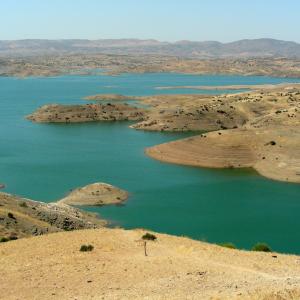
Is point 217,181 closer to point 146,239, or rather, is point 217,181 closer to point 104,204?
point 104,204

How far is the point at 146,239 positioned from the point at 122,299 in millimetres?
9537

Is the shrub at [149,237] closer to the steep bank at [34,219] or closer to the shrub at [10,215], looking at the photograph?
the steep bank at [34,219]

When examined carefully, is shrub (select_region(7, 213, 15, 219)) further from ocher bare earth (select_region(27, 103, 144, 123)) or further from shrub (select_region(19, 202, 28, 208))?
ocher bare earth (select_region(27, 103, 144, 123))

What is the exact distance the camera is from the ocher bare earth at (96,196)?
59781 mm

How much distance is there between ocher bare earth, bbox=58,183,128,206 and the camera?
59781 mm

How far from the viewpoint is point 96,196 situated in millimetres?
60750

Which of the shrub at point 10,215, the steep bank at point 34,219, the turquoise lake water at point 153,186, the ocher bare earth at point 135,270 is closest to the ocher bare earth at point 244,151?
the turquoise lake water at point 153,186

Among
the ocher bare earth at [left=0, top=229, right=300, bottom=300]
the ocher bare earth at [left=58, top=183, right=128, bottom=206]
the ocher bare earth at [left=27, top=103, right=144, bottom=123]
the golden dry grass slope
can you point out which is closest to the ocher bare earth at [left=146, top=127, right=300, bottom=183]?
the golden dry grass slope

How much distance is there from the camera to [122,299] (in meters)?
19.8

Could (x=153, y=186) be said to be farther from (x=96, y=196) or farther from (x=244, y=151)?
(x=244, y=151)

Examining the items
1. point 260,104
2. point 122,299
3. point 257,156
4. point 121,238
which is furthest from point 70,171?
point 260,104

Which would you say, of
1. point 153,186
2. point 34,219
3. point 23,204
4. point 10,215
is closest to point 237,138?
point 153,186

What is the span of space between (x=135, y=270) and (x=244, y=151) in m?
64.7

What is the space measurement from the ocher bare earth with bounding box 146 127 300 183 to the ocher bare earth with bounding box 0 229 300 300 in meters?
49.9
